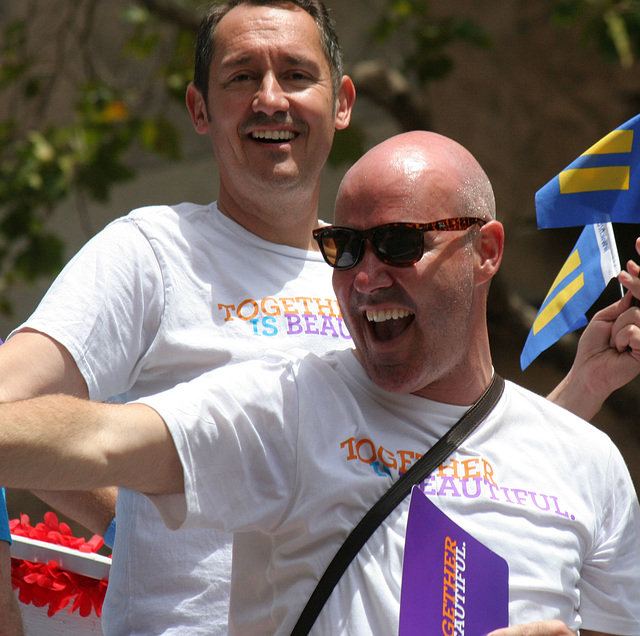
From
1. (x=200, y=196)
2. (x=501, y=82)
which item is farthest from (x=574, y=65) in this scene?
(x=200, y=196)

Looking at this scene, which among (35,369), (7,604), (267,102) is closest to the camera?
(35,369)

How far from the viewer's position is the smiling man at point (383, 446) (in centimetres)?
144

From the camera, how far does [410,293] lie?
1749 millimetres

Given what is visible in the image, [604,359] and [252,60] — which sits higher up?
[252,60]

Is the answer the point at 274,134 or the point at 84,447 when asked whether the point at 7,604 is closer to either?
the point at 84,447

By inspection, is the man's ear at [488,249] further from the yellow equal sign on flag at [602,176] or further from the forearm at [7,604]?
the forearm at [7,604]

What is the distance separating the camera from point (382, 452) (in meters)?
1.65

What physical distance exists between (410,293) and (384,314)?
0.20 feet

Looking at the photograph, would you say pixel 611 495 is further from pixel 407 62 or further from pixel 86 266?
pixel 407 62

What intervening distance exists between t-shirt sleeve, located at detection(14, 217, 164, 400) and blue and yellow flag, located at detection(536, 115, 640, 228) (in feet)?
3.03

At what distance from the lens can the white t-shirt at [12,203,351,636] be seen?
6.37 ft

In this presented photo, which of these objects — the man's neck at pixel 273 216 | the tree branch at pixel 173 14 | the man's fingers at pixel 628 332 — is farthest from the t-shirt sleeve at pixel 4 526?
the tree branch at pixel 173 14

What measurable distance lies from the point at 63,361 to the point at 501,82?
4.74 meters

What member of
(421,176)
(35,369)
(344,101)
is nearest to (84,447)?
(35,369)
